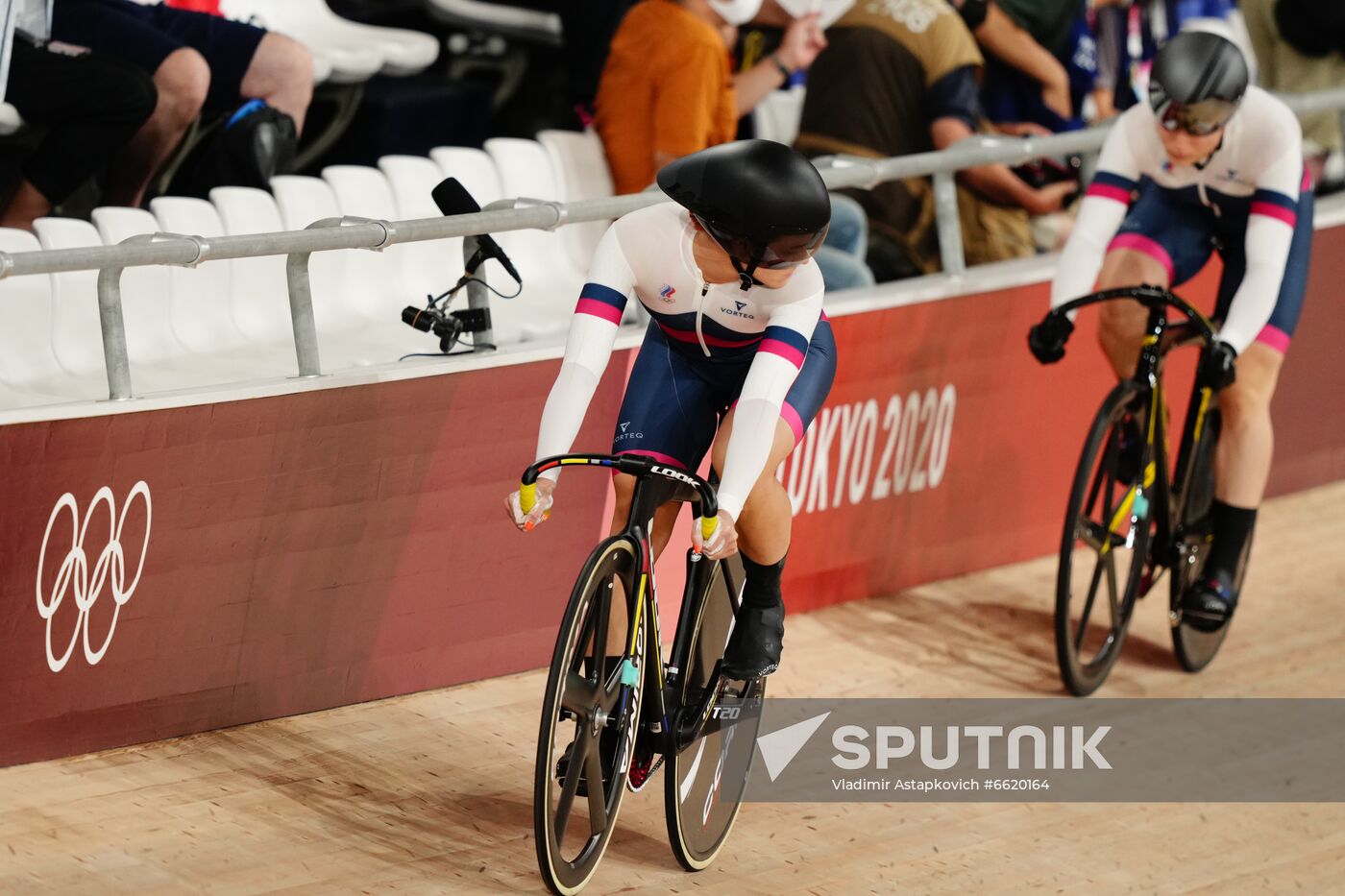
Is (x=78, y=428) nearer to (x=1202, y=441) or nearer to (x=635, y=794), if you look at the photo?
(x=635, y=794)

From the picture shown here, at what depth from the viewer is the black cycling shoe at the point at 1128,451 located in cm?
603

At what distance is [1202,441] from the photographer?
632cm

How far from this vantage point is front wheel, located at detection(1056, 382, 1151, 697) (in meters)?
5.91

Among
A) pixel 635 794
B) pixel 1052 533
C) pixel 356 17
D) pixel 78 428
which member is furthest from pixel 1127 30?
pixel 78 428

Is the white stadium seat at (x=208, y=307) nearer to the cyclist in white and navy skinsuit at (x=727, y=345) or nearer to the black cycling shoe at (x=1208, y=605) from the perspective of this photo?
the cyclist in white and navy skinsuit at (x=727, y=345)

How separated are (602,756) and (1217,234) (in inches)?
119

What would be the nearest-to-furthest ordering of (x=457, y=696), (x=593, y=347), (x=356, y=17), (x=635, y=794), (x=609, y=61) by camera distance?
(x=593, y=347) → (x=635, y=794) → (x=457, y=696) → (x=609, y=61) → (x=356, y=17)

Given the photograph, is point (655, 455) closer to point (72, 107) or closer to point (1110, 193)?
point (1110, 193)

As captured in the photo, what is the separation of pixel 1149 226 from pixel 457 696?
2.62 meters

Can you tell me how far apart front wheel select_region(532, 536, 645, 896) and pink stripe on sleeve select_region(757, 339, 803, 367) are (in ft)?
1.68

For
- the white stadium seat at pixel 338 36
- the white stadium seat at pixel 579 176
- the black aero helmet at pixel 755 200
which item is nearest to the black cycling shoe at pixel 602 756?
the black aero helmet at pixel 755 200

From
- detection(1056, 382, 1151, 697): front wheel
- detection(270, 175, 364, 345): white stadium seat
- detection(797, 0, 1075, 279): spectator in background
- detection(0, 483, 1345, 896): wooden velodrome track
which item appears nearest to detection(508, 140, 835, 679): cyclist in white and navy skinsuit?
detection(0, 483, 1345, 896): wooden velodrome track

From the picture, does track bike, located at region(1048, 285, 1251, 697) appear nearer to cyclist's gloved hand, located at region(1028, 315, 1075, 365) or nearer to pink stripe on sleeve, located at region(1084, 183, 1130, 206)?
cyclist's gloved hand, located at region(1028, 315, 1075, 365)

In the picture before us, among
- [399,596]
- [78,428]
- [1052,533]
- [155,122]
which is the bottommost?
[1052,533]
